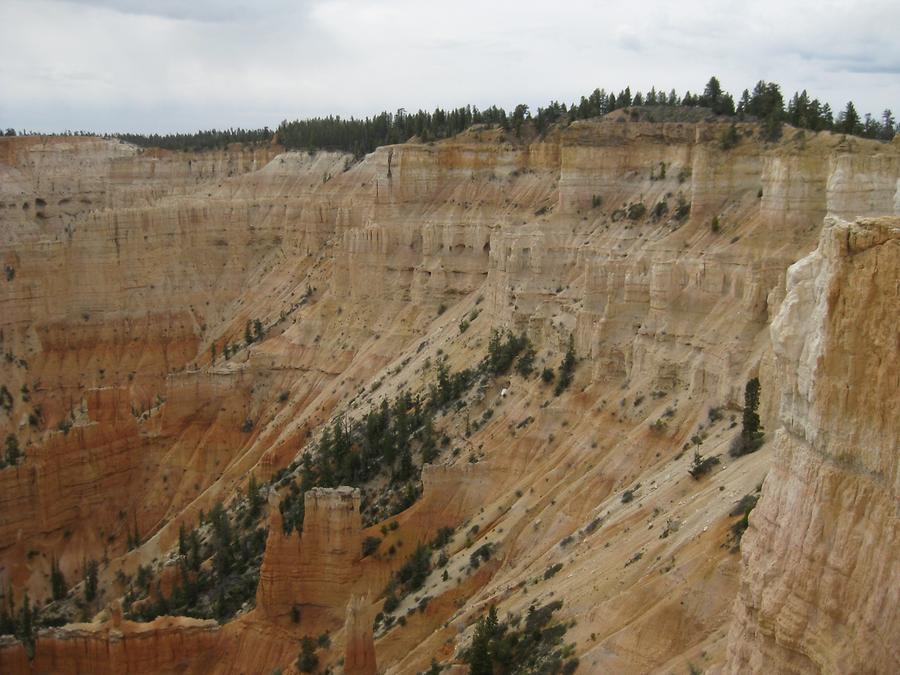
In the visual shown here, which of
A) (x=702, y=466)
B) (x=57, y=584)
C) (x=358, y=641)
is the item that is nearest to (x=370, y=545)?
(x=358, y=641)

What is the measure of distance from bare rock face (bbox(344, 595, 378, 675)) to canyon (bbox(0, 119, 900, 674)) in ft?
0.25

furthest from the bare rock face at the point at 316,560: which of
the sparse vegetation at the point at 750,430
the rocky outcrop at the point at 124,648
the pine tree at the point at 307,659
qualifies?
the sparse vegetation at the point at 750,430

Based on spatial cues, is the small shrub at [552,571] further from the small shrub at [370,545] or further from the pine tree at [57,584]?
the pine tree at [57,584]

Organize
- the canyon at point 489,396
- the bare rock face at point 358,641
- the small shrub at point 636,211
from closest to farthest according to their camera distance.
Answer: the canyon at point 489,396 < the bare rock face at point 358,641 < the small shrub at point 636,211

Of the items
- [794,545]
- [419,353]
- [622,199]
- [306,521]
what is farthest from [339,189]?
[794,545]

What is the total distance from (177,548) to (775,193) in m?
32.3

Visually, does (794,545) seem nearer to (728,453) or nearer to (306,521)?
(728,453)

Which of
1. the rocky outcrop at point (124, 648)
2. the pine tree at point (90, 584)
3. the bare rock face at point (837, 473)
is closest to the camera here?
the bare rock face at point (837, 473)

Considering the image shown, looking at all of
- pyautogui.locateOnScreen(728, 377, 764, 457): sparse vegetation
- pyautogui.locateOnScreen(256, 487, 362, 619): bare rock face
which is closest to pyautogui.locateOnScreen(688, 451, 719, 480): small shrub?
pyautogui.locateOnScreen(728, 377, 764, 457): sparse vegetation

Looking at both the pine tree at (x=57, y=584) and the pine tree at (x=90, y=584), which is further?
the pine tree at (x=57, y=584)

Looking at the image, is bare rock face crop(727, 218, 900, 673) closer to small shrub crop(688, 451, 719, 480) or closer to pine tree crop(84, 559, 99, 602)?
small shrub crop(688, 451, 719, 480)

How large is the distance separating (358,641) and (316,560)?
21.3 feet

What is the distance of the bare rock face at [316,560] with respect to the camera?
113ft

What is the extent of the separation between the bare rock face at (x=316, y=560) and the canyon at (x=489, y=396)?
0.40 ft
